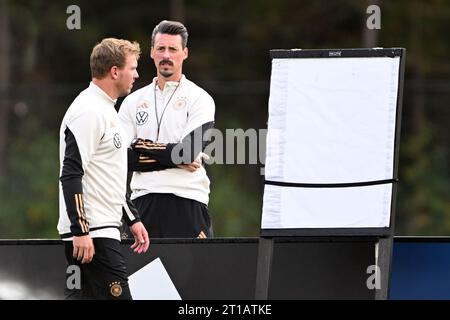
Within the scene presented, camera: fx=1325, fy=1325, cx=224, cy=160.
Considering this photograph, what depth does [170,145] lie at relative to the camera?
906 centimetres

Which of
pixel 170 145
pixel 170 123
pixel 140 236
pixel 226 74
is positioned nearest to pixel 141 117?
pixel 170 123

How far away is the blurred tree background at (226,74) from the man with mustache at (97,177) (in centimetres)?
1064

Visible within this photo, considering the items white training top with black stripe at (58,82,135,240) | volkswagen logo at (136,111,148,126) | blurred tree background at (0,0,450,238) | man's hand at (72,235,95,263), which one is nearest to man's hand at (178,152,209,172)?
volkswagen logo at (136,111,148,126)

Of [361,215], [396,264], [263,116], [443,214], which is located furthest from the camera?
[263,116]

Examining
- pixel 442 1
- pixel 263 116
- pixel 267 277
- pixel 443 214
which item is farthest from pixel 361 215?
pixel 442 1

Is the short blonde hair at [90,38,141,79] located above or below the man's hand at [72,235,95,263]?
above

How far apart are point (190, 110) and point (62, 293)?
155cm

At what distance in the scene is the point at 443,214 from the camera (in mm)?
19359

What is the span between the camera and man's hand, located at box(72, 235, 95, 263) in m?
7.52

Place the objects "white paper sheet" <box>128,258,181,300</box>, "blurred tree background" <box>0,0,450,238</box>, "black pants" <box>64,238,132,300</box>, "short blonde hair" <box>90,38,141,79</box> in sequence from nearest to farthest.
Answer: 1. "black pants" <box>64,238,132,300</box>
2. "short blonde hair" <box>90,38,141,79</box>
3. "white paper sheet" <box>128,258,181,300</box>
4. "blurred tree background" <box>0,0,450,238</box>

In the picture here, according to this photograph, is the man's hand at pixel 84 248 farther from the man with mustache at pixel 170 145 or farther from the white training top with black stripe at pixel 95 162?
the man with mustache at pixel 170 145

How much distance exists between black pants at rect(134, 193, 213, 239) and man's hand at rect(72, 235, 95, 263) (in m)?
1.72

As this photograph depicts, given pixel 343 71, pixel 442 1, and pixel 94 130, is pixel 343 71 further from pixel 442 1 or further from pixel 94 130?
pixel 442 1

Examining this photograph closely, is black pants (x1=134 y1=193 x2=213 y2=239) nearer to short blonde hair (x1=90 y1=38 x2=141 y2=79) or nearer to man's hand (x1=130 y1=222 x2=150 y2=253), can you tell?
man's hand (x1=130 y1=222 x2=150 y2=253)
